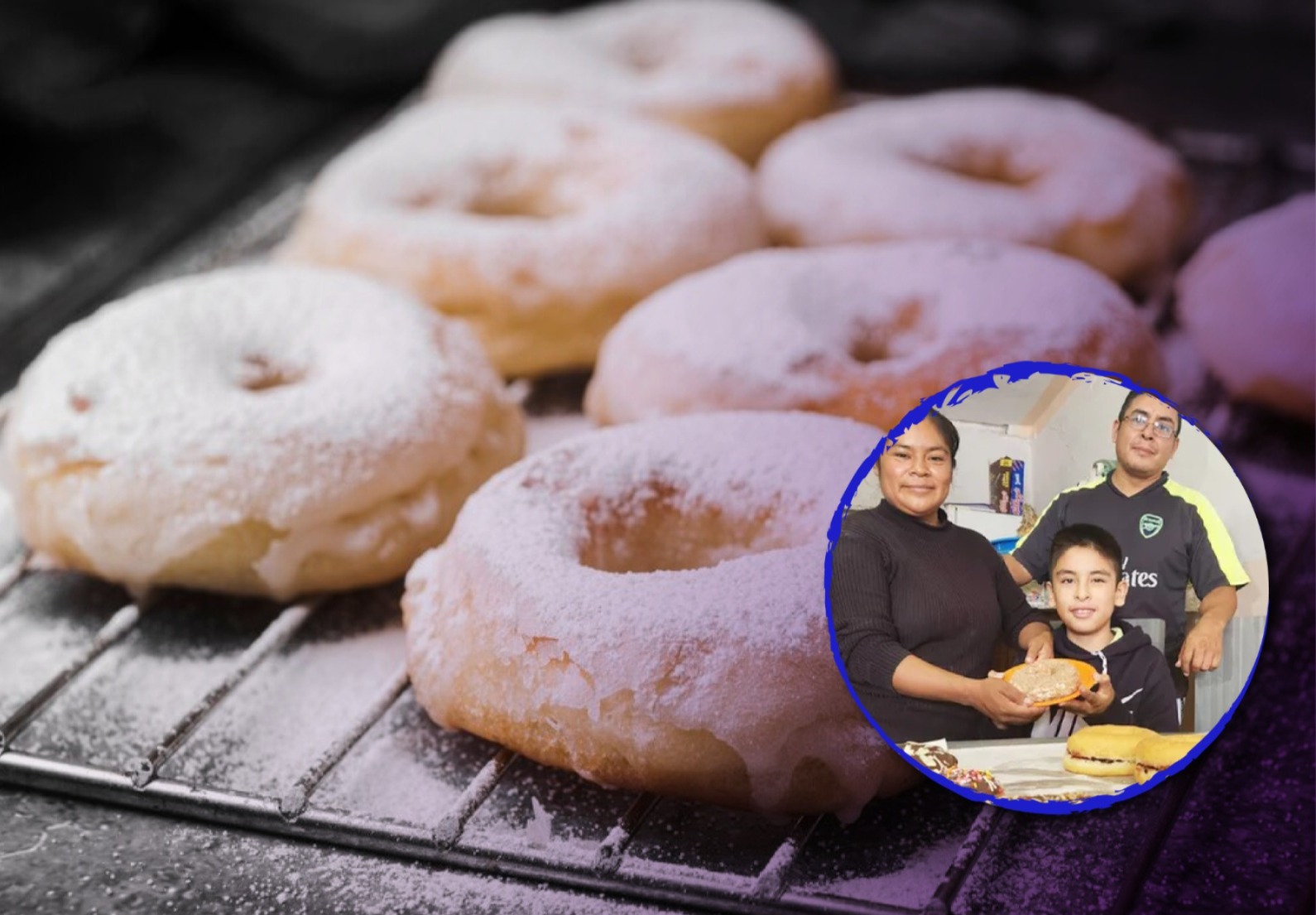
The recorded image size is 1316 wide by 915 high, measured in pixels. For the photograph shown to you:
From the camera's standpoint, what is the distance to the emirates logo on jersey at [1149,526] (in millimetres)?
958

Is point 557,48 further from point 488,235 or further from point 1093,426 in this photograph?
point 1093,426

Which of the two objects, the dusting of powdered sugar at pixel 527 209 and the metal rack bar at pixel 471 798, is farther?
the dusting of powdered sugar at pixel 527 209

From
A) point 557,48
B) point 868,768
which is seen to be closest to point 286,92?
point 557,48

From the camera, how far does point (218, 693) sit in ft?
4.17

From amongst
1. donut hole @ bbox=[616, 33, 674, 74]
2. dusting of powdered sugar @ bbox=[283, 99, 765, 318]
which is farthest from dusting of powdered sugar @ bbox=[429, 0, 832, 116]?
dusting of powdered sugar @ bbox=[283, 99, 765, 318]

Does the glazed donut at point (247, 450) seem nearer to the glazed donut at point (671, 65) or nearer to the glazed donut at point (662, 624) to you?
the glazed donut at point (662, 624)

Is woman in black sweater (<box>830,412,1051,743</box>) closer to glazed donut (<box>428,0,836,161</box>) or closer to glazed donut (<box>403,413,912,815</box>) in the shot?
glazed donut (<box>403,413,912,815</box>)

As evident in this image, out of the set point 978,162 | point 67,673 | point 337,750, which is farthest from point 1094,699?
point 978,162

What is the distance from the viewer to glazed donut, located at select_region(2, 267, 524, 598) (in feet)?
4.61

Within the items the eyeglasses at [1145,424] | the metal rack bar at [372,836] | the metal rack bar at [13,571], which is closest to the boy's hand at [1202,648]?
the eyeglasses at [1145,424]

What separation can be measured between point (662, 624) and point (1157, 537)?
35 cm

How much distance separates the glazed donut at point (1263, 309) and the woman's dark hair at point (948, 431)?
746 millimetres

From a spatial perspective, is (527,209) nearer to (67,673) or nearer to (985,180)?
(985,180)

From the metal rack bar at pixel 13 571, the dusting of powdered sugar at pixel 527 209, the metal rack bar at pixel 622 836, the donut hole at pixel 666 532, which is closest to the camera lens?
the metal rack bar at pixel 622 836
